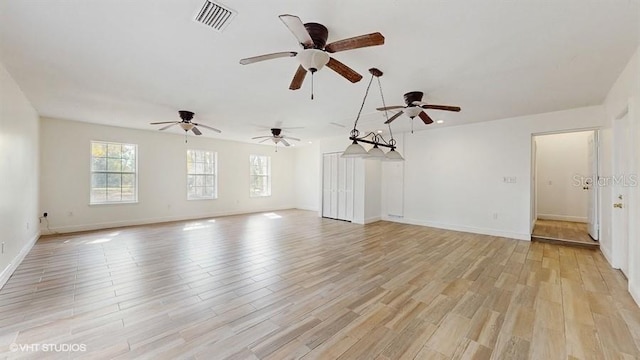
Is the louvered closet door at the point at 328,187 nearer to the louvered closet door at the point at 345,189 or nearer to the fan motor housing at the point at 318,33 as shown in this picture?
the louvered closet door at the point at 345,189

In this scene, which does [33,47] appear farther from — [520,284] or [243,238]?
[520,284]

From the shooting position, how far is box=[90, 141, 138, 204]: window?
6418 millimetres

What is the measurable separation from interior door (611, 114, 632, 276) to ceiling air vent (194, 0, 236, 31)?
4.82 m

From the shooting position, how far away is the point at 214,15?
2.11 m

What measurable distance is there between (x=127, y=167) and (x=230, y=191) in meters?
2.98

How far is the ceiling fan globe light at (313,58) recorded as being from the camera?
2.14 metres

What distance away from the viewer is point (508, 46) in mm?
2576

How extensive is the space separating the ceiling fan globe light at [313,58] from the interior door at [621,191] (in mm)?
3969

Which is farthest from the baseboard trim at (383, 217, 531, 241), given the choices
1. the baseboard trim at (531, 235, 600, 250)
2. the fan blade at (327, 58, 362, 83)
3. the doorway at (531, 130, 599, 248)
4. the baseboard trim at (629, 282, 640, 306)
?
the fan blade at (327, 58, 362, 83)

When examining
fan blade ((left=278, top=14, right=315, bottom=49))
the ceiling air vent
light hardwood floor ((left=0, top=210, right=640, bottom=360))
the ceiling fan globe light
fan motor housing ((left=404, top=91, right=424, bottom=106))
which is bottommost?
light hardwood floor ((left=0, top=210, right=640, bottom=360))

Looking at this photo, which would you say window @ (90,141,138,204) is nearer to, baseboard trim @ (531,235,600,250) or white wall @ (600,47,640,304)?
white wall @ (600,47,640,304)

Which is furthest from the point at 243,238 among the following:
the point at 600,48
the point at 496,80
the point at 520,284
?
the point at 600,48

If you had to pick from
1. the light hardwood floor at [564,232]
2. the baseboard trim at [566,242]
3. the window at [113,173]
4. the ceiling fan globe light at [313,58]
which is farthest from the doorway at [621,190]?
the window at [113,173]

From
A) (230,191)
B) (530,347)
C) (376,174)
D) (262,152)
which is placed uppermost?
(262,152)
